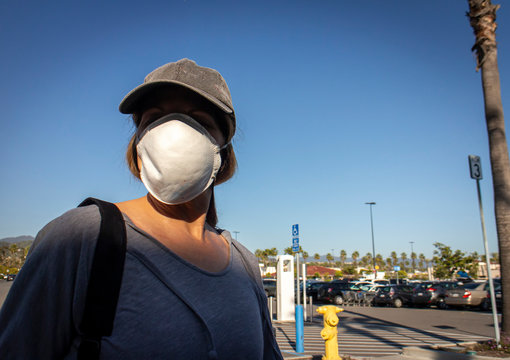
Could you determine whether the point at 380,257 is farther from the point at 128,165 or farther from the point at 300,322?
the point at 128,165

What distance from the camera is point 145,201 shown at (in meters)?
1.34

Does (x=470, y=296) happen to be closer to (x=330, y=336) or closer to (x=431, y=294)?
(x=431, y=294)

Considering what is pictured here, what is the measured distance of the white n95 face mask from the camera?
51.1 inches

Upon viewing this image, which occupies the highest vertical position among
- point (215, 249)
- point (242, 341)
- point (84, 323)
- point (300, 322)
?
point (215, 249)

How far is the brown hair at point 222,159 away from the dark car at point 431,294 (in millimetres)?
24991

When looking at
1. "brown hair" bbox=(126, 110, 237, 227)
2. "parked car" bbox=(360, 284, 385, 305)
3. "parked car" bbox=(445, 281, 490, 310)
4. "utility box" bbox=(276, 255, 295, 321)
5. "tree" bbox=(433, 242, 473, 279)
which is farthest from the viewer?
"tree" bbox=(433, 242, 473, 279)

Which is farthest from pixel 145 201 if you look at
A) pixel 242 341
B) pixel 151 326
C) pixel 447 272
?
pixel 447 272

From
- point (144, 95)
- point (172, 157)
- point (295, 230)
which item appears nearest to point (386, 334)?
point (295, 230)

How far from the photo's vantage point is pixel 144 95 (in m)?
1.30

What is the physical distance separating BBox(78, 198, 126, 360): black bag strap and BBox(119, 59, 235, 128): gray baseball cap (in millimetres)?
429

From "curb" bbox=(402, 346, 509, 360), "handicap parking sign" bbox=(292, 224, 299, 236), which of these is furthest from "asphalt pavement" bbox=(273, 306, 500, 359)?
"handicap parking sign" bbox=(292, 224, 299, 236)

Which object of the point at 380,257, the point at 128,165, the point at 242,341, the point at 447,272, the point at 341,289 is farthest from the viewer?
the point at 380,257

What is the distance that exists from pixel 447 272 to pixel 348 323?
31.0 m

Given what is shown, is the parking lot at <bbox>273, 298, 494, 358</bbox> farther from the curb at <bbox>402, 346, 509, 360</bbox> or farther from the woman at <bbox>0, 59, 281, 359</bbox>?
the woman at <bbox>0, 59, 281, 359</bbox>
